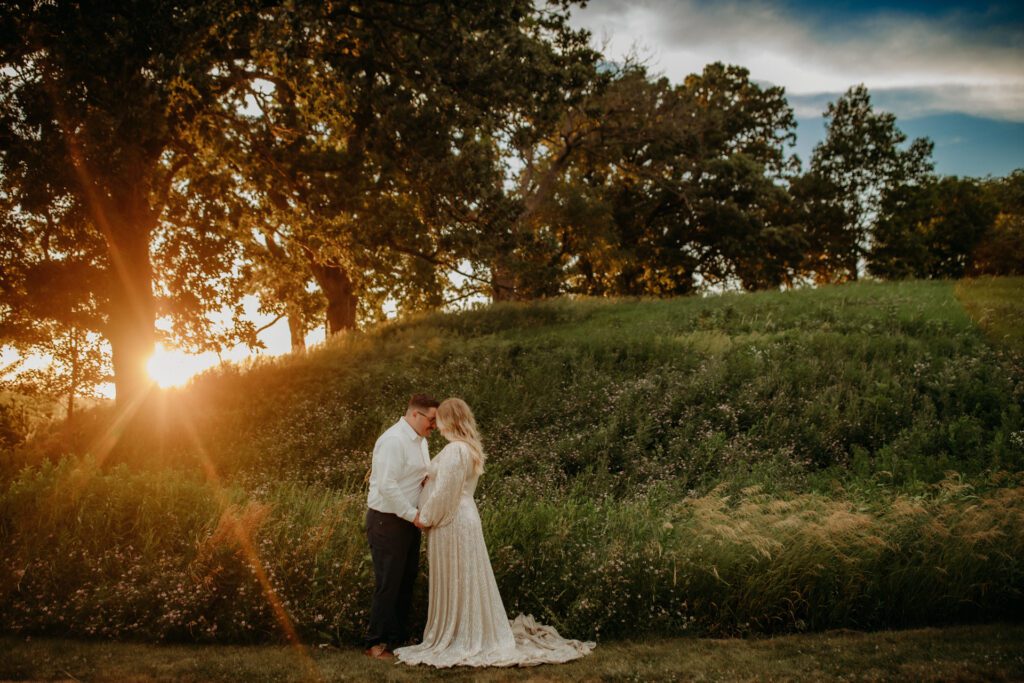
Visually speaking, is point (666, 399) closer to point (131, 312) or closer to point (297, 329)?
point (131, 312)

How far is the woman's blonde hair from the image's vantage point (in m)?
6.49

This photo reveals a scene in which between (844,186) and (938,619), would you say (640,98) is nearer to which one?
(844,186)

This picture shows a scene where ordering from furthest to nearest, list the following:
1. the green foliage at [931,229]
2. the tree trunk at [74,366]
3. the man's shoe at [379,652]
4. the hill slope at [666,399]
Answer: the green foliage at [931,229] < the tree trunk at [74,366] < the hill slope at [666,399] < the man's shoe at [379,652]

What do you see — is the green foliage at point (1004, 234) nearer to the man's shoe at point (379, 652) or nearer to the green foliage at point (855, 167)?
the green foliage at point (855, 167)

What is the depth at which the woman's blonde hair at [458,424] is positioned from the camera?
6.49 metres

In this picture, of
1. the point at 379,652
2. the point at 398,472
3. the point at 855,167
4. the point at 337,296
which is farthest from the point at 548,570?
the point at 855,167

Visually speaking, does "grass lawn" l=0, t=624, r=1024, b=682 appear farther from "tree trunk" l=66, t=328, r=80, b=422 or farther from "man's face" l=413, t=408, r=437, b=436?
"tree trunk" l=66, t=328, r=80, b=422

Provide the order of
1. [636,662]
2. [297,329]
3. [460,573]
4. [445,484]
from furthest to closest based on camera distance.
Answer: [297,329] → [460,573] → [445,484] → [636,662]

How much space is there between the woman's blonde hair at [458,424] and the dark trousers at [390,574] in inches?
39.0

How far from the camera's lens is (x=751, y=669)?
5.69m

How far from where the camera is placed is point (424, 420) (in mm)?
6777

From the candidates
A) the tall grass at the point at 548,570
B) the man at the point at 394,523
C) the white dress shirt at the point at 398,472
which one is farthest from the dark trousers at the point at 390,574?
the tall grass at the point at 548,570

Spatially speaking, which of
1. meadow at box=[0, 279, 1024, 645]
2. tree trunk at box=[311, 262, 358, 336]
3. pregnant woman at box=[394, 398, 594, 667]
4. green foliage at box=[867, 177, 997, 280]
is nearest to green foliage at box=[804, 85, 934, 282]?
green foliage at box=[867, 177, 997, 280]

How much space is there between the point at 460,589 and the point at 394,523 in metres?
0.93
